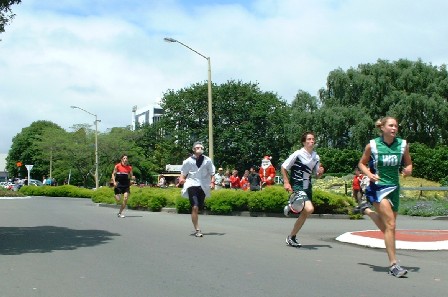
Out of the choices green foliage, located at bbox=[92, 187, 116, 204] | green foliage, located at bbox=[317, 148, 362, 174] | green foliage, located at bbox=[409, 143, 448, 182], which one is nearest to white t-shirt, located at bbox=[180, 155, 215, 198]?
green foliage, located at bbox=[92, 187, 116, 204]

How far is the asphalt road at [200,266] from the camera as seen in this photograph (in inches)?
267

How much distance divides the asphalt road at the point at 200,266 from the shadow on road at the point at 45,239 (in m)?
0.02

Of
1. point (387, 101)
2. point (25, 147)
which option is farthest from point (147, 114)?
point (387, 101)

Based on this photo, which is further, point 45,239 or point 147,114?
point 147,114

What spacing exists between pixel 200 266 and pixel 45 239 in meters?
4.31

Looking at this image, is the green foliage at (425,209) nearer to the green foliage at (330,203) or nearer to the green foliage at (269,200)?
the green foliage at (330,203)

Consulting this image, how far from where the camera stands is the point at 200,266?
327 inches

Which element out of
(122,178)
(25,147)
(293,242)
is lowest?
(293,242)

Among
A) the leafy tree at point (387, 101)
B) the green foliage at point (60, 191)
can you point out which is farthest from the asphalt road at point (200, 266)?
the leafy tree at point (387, 101)

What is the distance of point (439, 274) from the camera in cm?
779

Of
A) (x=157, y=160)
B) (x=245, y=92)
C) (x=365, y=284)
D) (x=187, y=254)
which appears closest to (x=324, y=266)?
(x=365, y=284)

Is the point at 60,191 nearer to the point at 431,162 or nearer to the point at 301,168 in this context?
the point at 431,162

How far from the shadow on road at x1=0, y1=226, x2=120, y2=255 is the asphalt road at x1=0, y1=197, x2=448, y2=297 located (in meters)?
0.02

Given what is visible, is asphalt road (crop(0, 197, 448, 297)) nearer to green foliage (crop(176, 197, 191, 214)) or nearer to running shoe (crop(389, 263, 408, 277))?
running shoe (crop(389, 263, 408, 277))
